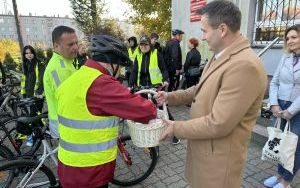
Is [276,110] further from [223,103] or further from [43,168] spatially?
[43,168]

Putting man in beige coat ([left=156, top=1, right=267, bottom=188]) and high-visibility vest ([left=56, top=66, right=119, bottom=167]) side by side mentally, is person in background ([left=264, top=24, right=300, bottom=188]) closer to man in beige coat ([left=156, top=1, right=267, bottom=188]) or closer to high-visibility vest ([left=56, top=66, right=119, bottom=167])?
man in beige coat ([left=156, top=1, right=267, bottom=188])

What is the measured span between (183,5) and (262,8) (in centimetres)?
381

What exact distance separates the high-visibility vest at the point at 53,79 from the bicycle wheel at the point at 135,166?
954mm

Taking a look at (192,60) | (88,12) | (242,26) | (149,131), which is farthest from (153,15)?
(149,131)

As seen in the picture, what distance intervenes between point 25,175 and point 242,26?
580 cm

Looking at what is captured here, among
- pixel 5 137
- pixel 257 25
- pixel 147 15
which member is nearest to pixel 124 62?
pixel 5 137

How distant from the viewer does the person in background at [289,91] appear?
10.2 ft

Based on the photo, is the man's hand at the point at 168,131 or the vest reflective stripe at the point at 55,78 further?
the vest reflective stripe at the point at 55,78

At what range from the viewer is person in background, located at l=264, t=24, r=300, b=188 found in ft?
10.2

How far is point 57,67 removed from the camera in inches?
129

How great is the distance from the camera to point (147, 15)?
19422mm

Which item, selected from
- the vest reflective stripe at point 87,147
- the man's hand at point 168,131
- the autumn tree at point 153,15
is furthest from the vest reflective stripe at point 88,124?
the autumn tree at point 153,15

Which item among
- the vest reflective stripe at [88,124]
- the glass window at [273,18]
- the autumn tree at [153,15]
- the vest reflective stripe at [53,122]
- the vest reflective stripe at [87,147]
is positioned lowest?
the vest reflective stripe at [53,122]

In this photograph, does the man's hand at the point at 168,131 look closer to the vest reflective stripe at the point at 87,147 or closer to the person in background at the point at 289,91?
the vest reflective stripe at the point at 87,147
